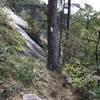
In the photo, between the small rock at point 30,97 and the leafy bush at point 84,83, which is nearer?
the small rock at point 30,97

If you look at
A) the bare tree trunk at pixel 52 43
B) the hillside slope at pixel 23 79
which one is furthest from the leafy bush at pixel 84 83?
the bare tree trunk at pixel 52 43

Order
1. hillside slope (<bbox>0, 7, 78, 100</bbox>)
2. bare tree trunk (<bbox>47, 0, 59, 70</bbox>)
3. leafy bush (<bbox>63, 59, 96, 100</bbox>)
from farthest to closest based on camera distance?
bare tree trunk (<bbox>47, 0, 59, 70</bbox>)
leafy bush (<bbox>63, 59, 96, 100</bbox>)
hillside slope (<bbox>0, 7, 78, 100</bbox>)

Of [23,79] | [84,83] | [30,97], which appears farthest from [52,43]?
[30,97]

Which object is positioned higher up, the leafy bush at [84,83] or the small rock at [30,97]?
the small rock at [30,97]

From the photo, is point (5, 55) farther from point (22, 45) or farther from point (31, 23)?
point (31, 23)

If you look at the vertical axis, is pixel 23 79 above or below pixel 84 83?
above

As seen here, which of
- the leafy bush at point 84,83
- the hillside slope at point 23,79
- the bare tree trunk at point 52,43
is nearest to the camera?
the hillside slope at point 23,79

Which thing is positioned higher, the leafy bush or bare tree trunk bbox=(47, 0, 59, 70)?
bare tree trunk bbox=(47, 0, 59, 70)

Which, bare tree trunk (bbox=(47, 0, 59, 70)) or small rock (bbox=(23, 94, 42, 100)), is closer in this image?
small rock (bbox=(23, 94, 42, 100))

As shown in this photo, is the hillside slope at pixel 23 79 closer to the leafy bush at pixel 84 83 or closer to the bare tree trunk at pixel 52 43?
the leafy bush at pixel 84 83

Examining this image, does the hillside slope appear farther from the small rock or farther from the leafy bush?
the leafy bush

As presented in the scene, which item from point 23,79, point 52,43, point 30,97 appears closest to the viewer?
point 30,97

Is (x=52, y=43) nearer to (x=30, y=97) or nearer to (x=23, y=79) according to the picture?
(x=23, y=79)

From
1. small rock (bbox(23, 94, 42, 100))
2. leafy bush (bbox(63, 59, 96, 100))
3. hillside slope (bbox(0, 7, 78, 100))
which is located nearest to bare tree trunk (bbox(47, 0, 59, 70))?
hillside slope (bbox(0, 7, 78, 100))
